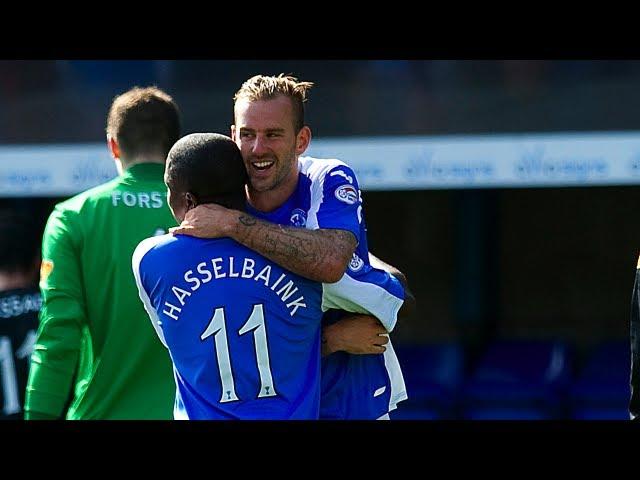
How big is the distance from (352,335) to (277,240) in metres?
0.39

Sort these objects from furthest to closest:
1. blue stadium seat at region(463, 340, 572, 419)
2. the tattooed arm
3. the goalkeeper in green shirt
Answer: blue stadium seat at region(463, 340, 572, 419) < the goalkeeper in green shirt < the tattooed arm

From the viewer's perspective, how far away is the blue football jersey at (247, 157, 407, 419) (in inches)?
130

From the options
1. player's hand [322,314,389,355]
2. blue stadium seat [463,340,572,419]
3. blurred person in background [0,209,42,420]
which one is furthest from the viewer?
blue stadium seat [463,340,572,419]

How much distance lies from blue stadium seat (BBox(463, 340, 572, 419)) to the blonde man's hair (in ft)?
17.4

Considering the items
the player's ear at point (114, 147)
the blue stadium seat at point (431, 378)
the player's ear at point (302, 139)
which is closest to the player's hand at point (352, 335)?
the player's ear at point (302, 139)

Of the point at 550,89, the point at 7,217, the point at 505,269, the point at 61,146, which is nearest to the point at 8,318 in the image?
Result: the point at 7,217

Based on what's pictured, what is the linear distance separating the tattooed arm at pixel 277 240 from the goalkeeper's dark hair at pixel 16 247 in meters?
1.64

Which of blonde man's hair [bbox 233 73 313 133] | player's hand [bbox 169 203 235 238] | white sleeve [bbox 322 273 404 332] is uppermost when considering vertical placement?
blonde man's hair [bbox 233 73 313 133]

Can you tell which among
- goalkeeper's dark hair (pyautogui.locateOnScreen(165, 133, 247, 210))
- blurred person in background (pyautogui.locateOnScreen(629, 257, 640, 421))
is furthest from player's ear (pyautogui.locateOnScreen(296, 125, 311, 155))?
blurred person in background (pyautogui.locateOnScreen(629, 257, 640, 421))

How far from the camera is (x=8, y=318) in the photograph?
4531 millimetres

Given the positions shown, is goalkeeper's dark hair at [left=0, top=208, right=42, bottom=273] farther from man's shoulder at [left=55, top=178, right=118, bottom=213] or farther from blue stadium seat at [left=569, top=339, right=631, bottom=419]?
blue stadium seat at [left=569, top=339, right=631, bottom=419]

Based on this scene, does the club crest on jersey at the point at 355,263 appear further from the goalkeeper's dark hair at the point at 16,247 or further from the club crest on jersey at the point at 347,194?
the goalkeeper's dark hair at the point at 16,247
